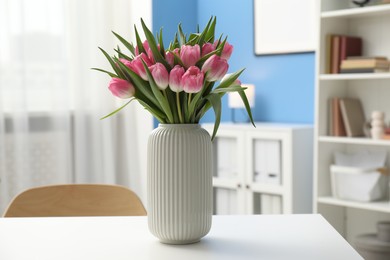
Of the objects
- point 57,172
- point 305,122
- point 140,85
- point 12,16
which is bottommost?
point 57,172

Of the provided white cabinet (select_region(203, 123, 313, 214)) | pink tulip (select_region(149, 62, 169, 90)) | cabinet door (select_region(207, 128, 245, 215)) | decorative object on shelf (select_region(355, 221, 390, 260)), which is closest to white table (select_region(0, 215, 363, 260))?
pink tulip (select_region(149, 62, 169, 90))

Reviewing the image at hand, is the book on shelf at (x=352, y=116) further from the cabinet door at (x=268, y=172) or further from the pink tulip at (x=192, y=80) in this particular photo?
the pink tulip at (x=192, y=80)

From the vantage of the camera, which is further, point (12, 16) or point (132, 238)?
point (12, 16)

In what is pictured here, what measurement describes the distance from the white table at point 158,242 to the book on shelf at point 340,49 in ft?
6.27

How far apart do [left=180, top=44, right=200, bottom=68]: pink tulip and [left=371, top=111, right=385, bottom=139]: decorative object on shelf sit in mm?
2174

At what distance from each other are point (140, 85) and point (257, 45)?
3007mm

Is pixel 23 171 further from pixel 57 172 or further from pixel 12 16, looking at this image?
pixel 12 16

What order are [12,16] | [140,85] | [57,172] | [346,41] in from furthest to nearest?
1. [57,172]
2. [12,16]
3. [346,41]
4. [140,85]

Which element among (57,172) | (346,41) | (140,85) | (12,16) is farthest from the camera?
(57,172)

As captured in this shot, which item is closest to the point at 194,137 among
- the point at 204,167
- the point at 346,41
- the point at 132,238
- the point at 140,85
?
the point at 204,167

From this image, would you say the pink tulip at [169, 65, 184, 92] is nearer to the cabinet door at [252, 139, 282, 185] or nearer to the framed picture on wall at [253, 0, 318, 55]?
the cabinet door at [252, 139, 282, 185]

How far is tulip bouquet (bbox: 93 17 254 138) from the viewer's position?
147cm

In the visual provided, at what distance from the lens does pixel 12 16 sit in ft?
12.9

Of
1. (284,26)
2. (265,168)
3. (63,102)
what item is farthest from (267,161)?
(63,102)
